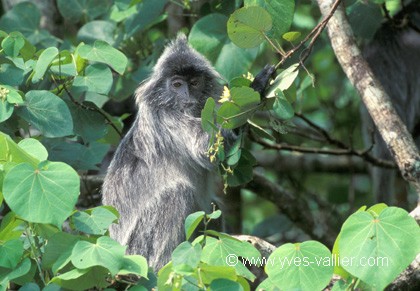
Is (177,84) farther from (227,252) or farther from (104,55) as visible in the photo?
(227,252)

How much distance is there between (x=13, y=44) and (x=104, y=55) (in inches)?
18.5

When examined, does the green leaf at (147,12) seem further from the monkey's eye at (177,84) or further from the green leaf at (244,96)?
the green leaf at (244,96)

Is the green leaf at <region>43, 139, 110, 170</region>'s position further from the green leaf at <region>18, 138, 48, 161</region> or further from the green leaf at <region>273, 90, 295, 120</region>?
the green leaf at <region>273, 90, 295, 120</region>

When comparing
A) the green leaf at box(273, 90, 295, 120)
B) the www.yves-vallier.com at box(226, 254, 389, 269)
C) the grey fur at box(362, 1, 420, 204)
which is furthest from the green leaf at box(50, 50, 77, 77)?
the grey fur at box(362, 1, 420, 204)

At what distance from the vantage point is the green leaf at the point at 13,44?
13.3 ft

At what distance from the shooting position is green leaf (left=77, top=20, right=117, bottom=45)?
5605 mm

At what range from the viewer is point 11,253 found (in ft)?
10.0

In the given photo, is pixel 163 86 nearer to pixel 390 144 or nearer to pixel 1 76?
pixel 1 76

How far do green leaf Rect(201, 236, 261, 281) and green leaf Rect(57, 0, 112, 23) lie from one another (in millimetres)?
3201

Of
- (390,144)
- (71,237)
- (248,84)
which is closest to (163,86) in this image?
(248,84)

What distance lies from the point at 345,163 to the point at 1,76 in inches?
166

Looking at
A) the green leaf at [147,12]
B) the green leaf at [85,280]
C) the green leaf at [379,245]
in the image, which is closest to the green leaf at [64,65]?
the green leaf at [147,12]

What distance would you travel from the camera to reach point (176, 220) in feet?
15.3

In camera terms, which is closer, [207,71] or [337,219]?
[207,71]
